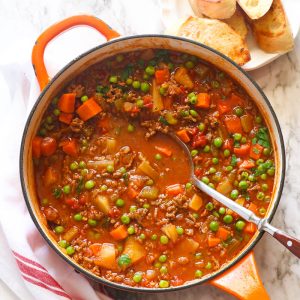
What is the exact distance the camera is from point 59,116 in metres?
4.14

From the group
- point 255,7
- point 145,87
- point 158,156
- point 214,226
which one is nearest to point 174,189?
point 158,156

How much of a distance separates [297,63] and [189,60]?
29.1 inches

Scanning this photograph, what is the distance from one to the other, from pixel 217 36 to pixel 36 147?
1324 millimetres

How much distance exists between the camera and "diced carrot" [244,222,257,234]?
13.3 ft

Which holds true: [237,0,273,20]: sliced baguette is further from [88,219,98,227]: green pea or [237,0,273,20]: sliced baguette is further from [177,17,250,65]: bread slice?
[88,219,98,227]: green pea

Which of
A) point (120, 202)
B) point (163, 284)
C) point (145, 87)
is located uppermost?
point (145, 87)

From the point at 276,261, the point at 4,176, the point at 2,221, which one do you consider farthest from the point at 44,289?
the point at 276,261

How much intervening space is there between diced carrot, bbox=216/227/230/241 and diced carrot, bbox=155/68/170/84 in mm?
993

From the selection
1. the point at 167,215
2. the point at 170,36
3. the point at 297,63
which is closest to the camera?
the point at 170,36

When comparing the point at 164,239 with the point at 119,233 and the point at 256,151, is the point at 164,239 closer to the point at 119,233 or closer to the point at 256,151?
the point at 119,233

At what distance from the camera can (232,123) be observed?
13.5ft

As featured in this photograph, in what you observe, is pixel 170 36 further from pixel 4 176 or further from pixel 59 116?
pixel 4 176

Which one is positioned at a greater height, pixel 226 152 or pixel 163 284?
pixel 226 152

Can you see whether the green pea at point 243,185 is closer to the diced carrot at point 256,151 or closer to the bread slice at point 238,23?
the diced carrot at point 256,151
